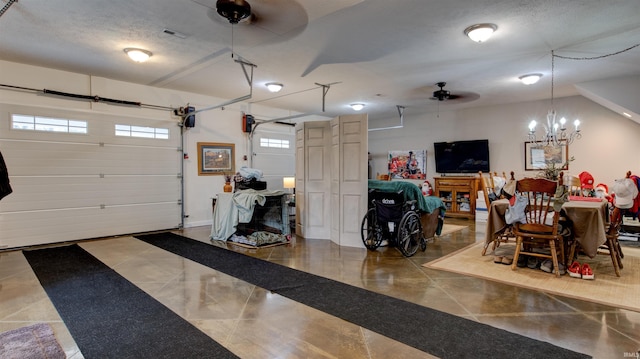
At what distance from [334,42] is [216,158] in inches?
172

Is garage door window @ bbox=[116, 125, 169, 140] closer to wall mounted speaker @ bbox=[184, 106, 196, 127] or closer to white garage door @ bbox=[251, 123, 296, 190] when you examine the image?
wall mounted speaker @ bbox=[184, 106, 196, 127]

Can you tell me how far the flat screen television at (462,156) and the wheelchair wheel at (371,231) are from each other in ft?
15.7

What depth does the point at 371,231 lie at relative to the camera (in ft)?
16.7

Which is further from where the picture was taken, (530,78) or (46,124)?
(530,78)

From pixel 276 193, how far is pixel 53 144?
379 cm

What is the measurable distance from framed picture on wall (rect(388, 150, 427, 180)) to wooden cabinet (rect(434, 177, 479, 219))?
0.87m

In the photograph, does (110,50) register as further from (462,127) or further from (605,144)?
(605,144)

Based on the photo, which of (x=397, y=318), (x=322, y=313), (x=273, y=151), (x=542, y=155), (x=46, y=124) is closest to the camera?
(x=397, y=318)

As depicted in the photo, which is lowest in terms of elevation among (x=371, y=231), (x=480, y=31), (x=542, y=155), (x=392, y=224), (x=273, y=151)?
(x=371, y=231)

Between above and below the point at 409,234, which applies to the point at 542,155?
above

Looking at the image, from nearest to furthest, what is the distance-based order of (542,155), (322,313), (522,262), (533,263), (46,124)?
(322,313) → (533,263) → (522,262) → (46,124) → (542,155)

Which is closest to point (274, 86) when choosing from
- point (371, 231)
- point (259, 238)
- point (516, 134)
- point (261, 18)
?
point (261, 18)

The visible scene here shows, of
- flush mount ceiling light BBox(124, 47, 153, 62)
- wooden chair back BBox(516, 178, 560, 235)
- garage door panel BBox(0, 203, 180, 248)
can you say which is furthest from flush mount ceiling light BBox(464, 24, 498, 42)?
garage door panel BBox(0, 203, 180, 248)

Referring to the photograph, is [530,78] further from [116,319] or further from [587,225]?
[116,319]
